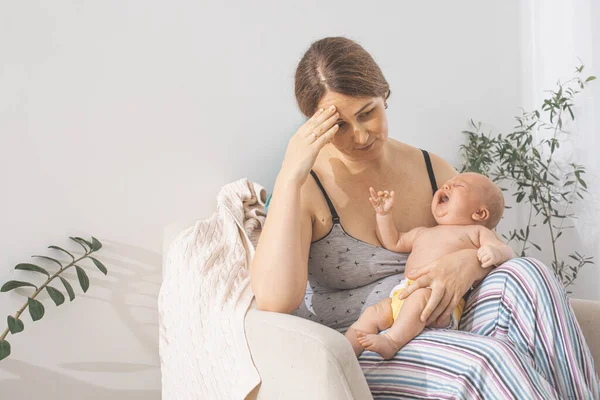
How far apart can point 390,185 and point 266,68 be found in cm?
76

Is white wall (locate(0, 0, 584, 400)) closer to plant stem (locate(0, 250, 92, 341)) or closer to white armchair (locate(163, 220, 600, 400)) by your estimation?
plant stem (locate(0, 250, 92, 341))

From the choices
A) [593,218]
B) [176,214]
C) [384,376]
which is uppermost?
[176,214]

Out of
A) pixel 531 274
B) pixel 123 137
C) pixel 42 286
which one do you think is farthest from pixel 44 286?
pixel 531 274

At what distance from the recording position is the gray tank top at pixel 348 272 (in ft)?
5.19

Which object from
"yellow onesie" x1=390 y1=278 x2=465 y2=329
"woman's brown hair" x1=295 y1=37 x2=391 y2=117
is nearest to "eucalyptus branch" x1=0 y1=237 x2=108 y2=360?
"woman's brown hair" x1=295 y1=37 x2=391 y2=117

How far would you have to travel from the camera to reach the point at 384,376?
1.25 metres

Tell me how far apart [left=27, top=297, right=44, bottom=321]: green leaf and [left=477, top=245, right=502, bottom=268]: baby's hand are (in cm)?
115

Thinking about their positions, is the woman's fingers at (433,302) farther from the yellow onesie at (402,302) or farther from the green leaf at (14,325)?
the green leaf at (14,325)

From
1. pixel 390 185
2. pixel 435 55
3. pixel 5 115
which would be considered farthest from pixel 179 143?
pixel 435 55

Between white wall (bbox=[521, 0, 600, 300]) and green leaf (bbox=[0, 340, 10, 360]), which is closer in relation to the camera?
green leaf (bbox=[0, 340, 10, 360])

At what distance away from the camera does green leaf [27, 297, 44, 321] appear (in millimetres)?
1688

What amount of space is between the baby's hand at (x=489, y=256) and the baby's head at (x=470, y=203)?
0.50 ft

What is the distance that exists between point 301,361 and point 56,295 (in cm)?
89

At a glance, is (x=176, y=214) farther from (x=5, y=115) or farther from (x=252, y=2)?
(x=252, y=2)
